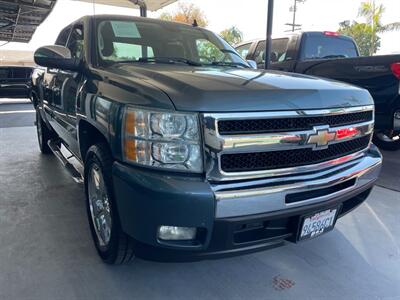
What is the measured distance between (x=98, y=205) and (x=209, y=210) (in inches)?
46.1

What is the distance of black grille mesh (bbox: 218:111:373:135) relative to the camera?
1.83 m

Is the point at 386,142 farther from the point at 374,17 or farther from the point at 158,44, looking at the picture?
the point at 374,17

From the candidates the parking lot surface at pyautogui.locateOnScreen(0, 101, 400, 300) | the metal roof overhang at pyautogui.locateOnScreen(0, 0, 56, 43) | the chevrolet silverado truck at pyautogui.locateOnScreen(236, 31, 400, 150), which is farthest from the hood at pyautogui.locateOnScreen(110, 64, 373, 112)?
the metal roof overhang at pyautogui.locateOnScreen(0, 0, 56, 43)

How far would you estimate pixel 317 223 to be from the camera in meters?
2.20

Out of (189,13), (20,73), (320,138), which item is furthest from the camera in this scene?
(189,13)

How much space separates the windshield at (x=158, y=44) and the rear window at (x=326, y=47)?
131 inches

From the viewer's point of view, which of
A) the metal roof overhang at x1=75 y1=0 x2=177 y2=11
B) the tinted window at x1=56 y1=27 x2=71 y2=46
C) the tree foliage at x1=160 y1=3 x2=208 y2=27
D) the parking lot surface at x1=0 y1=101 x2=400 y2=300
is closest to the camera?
the parking lot surface at x1=0 y1=101 x2=400 y2=300

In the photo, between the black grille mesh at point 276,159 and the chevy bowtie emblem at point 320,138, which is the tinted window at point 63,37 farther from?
the chevy bowtie emblem at point 320,138

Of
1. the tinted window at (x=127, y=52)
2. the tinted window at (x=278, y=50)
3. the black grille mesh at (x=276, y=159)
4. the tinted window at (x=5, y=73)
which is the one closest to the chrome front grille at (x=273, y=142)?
the black grille mesh at (x=276, y=159)

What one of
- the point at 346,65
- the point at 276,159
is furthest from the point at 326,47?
the point at 276,159

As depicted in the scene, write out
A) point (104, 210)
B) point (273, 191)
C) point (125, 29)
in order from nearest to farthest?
point (273, 191), point (104, 210), point (125, 29)

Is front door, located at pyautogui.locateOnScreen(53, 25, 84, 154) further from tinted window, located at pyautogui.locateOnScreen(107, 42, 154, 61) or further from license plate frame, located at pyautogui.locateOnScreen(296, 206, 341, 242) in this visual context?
license plate frame, located at pyautogui.locateOnScreen(296, 206, 341, 242)

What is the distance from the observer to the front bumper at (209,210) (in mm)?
1767

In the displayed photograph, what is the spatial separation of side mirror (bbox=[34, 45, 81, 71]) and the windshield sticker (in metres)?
0.42
